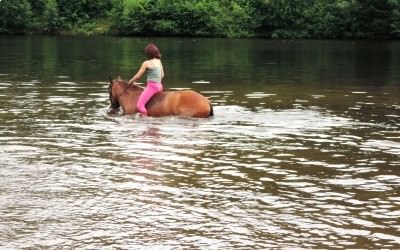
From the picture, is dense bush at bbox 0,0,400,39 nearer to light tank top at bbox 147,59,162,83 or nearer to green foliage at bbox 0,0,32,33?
green foliage at bbox 0,0,32,33

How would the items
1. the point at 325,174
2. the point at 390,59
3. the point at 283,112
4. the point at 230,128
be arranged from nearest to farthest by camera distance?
the point at 325,174 → the point at 230,128 → the point at 283,112 → the point at 390,59

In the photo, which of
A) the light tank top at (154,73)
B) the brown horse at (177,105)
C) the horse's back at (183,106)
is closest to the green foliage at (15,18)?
the brown horse at (177,105)

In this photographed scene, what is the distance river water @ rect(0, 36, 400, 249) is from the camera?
839cm

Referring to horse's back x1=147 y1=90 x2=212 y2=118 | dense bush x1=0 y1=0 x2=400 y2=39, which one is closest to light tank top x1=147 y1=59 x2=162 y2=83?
horse's back x1=147 y1=90 x2=212 y2=118

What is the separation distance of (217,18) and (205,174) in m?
77.9

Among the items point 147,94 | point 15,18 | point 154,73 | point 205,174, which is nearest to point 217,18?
point 15,18

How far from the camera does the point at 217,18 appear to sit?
8794cm

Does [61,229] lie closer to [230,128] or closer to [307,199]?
[307,199]

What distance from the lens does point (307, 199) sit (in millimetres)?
9930

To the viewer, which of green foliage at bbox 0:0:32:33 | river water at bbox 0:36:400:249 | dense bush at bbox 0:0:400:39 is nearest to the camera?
river water at bbox 0:36:400:249

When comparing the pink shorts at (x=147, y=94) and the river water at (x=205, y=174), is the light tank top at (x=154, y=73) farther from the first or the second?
the river water at (x=205, y=174)

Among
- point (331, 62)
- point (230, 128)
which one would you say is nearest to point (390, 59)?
point (331, 62)

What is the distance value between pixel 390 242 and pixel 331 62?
35.3m

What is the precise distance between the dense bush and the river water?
197ft
